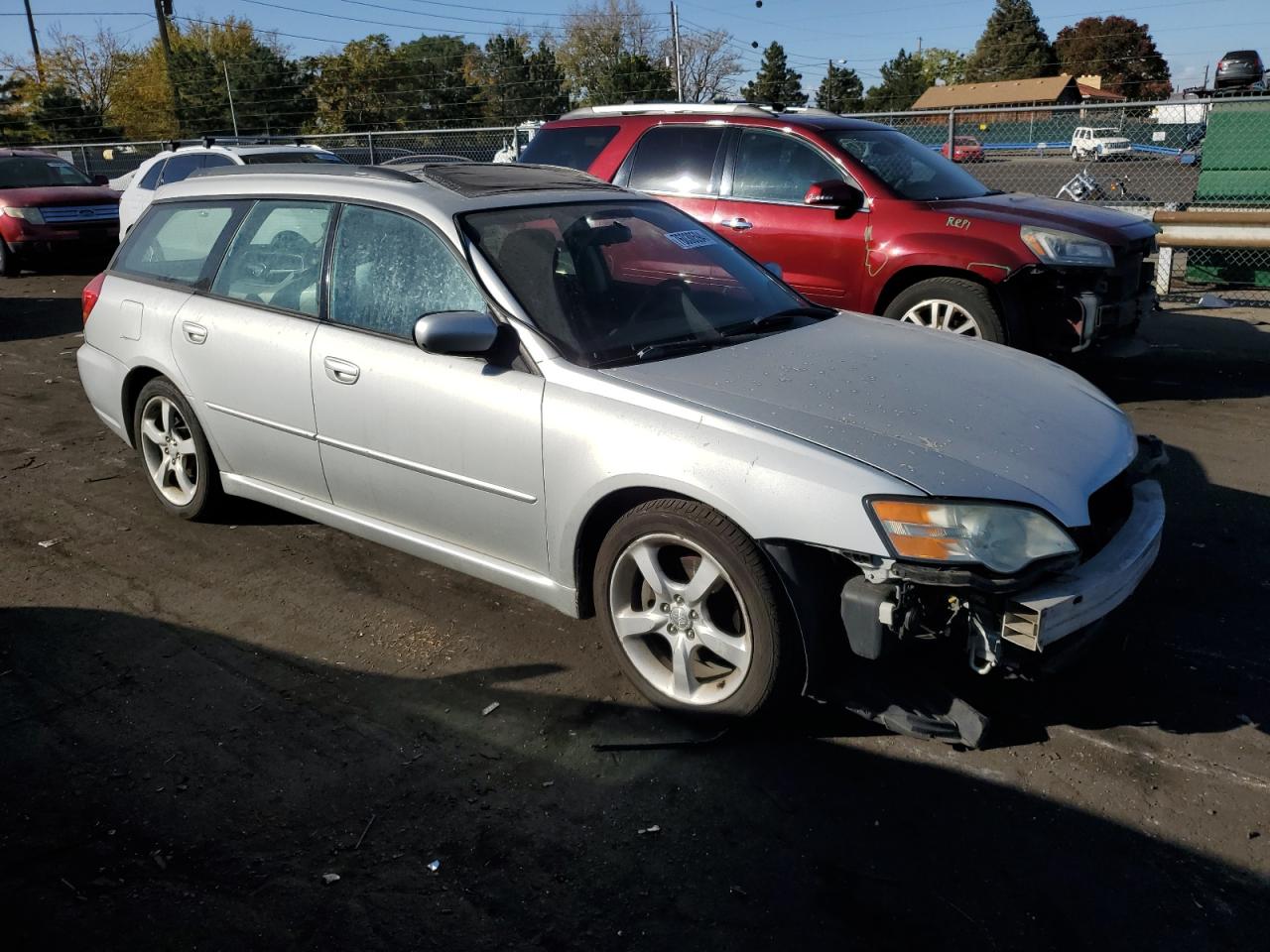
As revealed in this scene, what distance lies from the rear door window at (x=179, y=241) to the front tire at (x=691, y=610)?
2.64 metres

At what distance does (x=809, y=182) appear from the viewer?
736 cm

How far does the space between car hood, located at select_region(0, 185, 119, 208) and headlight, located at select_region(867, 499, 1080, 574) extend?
583 inches

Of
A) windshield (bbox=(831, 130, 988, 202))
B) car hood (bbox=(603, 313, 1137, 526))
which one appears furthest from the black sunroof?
windshield (bbox=(831, 130, 988, 202))

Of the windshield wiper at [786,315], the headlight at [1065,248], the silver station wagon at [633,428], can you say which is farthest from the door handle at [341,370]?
the headlight at [1065,248]

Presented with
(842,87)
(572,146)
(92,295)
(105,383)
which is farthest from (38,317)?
(842,87)

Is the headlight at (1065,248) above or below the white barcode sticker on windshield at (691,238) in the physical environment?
below

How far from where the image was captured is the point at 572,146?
8250 millimetres

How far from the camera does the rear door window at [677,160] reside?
25.3ft

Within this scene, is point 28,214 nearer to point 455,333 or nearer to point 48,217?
point 48,217

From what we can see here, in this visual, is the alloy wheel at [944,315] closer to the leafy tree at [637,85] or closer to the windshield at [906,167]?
the windshield at [906,167]

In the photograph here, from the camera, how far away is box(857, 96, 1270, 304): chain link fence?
11.0 m

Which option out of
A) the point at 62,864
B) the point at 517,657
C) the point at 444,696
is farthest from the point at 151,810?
the point at 517,657

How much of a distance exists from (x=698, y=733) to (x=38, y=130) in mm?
54187

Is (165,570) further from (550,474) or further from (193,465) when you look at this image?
(550,474)
